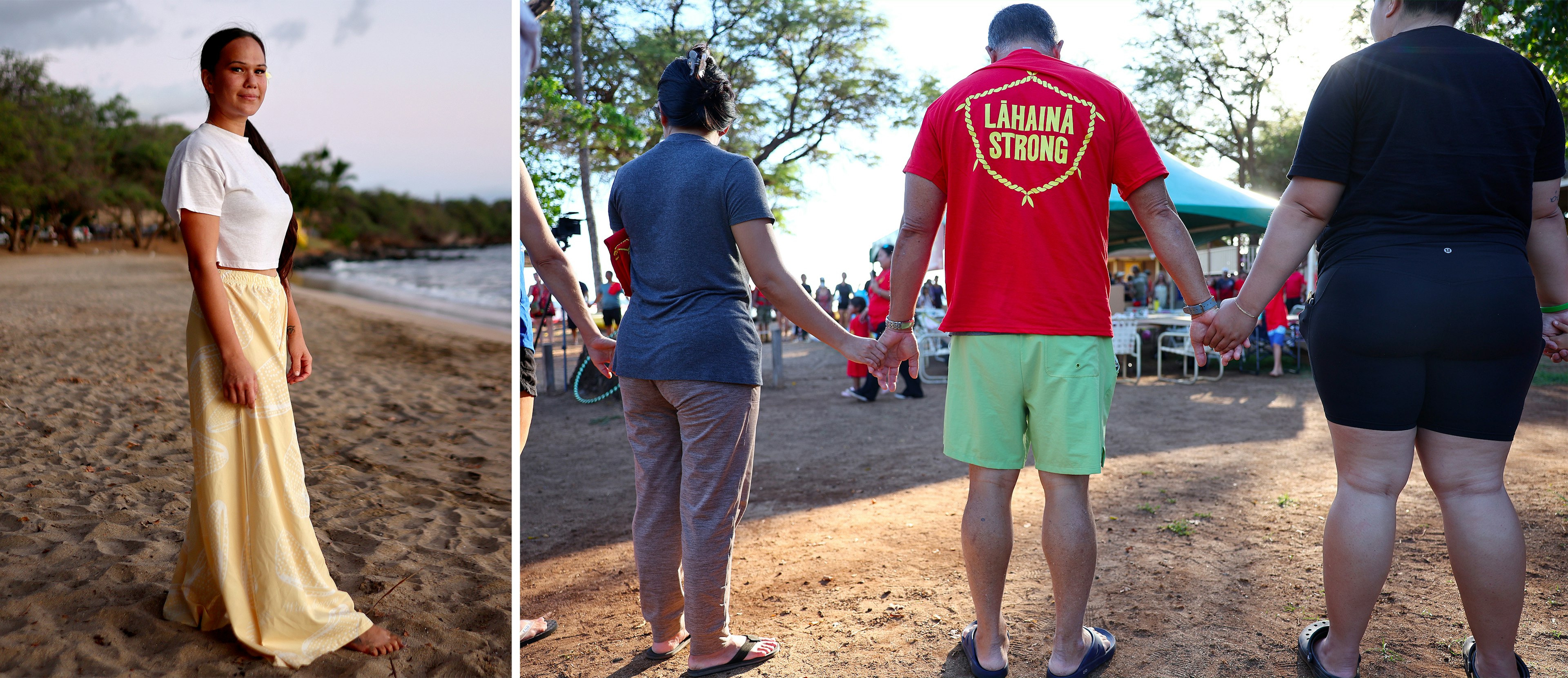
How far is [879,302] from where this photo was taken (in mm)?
8703

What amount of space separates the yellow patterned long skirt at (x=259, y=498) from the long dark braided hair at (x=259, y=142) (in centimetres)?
11

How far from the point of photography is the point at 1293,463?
15.6ft

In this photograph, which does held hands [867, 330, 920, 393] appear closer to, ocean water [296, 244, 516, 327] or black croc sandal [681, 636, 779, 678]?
black croc sandal [681, 636, 779, 678]

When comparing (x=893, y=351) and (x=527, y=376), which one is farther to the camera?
(x=527, y=376)

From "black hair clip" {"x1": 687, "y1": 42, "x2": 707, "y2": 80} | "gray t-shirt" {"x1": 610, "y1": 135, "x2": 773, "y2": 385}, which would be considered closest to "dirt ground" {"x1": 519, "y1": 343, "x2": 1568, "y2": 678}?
"gray t-shirt" {"x1": 610, "y1": 135, "x2": 773, "y2": 385}

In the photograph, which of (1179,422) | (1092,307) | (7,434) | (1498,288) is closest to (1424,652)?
(1498,288)

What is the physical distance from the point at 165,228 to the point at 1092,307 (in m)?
51.2

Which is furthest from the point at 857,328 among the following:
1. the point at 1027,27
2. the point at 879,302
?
the point at 1027,27

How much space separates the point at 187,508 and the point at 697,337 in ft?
10.6

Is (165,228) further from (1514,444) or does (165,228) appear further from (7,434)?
(1514,444)

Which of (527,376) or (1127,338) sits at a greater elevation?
(527,376)

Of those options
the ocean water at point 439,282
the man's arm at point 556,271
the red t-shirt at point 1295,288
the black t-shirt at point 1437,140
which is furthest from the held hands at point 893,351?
the ocean water at point 439,282

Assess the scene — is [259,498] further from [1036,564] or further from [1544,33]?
[1544,33]

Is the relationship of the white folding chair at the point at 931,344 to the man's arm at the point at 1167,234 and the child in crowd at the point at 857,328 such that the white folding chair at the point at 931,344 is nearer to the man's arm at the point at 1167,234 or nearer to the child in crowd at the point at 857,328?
the child in crowd at the point at 857,328
